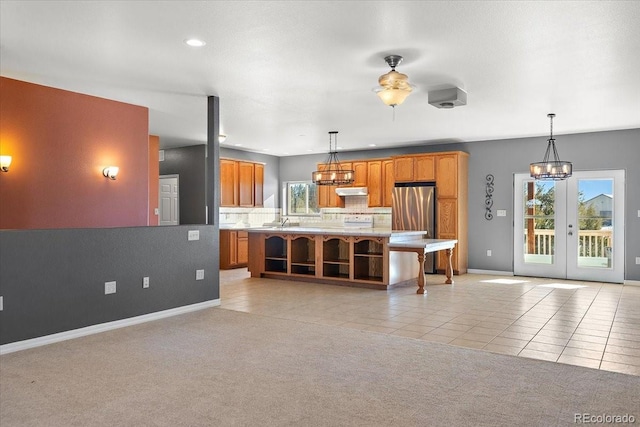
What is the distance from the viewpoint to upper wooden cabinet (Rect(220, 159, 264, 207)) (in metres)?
10.1

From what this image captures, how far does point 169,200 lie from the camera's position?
404 inches

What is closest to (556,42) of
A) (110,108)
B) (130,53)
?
(130,53)

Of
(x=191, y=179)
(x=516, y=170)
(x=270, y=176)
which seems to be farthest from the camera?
(x=270, y=176)

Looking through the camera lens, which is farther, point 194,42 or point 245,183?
point 245,183

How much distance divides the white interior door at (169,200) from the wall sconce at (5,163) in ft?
17.1

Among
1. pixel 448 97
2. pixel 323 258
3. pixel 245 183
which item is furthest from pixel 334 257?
pixel 448 97

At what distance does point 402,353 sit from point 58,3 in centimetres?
351

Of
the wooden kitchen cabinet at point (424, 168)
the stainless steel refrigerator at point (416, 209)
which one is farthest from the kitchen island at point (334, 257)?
the wooden kitchen cabinet at point (424, 168)

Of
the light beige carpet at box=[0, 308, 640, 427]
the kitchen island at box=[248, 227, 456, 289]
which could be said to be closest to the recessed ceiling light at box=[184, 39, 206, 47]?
the light beige carpet at box=[0, 308, 640, 427]

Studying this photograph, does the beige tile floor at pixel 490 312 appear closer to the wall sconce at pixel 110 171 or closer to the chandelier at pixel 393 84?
the wall sconce at pixel 110 171

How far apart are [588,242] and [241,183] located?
6630 millimetres

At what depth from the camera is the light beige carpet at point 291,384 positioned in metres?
2.74

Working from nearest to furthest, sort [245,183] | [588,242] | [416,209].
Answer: [588,242] < [416,209] < [245,183]

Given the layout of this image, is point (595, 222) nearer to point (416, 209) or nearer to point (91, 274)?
point (416, 209)
